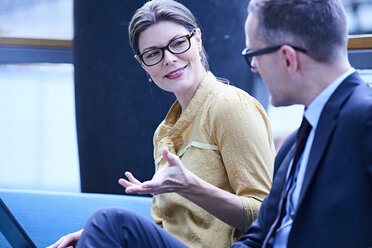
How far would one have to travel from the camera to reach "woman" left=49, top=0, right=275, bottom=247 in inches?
56.2

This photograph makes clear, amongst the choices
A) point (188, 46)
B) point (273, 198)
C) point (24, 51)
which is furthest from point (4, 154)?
point (273, 198)

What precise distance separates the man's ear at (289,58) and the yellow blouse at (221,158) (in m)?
0.43

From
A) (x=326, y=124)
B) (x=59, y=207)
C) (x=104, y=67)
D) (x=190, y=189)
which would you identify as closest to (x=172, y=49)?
(x=190, y=189)

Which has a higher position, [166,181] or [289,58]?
[289,58]

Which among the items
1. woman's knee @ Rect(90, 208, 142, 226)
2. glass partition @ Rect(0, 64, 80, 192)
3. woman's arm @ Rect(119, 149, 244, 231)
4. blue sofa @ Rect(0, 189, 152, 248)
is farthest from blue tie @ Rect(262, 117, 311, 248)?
glass partition @ Rect(0, 64, 80, 192)

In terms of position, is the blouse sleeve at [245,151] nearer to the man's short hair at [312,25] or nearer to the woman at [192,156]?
the woman at [192,156]

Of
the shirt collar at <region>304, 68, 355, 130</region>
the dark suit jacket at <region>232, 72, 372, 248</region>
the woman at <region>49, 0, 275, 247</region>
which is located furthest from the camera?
the woman at <region>49, 0, 275, 247</region>

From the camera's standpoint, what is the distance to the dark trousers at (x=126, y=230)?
141 centimetres

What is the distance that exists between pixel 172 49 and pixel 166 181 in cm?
61

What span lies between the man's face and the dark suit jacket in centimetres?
11

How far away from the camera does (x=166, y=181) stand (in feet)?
4.48

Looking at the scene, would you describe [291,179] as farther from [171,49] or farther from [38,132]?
[38,132]

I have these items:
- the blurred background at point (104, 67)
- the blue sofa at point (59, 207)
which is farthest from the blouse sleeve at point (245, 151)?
the blurred background at point (104, 67)

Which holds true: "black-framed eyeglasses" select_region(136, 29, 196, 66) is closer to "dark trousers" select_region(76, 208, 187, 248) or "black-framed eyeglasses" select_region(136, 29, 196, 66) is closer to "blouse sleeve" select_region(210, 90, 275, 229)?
"blouse sleeve" select_region(210, 90, 275, 229)
